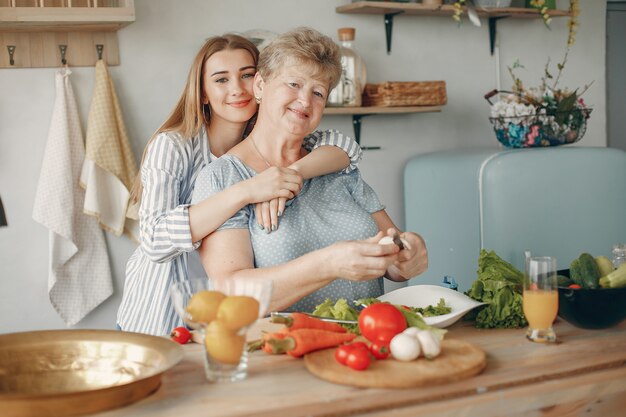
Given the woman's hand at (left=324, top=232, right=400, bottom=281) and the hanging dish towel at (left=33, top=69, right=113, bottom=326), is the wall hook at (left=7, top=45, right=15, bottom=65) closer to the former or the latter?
the hanging dish towel at (left=33, top=69, right=113, bottom=326)

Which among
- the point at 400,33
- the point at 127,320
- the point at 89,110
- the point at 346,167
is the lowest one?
the point at 127,320

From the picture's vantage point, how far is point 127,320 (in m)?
2.54

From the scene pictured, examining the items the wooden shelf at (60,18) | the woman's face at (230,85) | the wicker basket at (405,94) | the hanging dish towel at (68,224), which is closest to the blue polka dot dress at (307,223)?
the woman's face at (230,85)

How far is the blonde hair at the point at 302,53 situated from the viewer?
86.0 inches

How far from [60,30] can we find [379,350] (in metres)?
2.24

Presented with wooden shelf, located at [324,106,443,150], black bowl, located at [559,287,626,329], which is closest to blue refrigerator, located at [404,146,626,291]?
wooden shelf, located at [324,106,443,150]

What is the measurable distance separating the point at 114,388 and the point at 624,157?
308 cm

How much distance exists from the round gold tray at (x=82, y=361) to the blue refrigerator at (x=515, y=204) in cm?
227

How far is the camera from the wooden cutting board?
1418 millimetres

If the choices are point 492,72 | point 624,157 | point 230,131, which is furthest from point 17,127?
point 624,157

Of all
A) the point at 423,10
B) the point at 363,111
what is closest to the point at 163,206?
the point at 363,111

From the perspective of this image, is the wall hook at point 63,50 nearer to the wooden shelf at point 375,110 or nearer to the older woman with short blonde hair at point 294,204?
the wooden shelf at point 375,110

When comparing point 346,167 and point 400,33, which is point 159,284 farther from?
point 400,33

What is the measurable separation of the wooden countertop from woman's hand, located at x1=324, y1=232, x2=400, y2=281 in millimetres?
285
